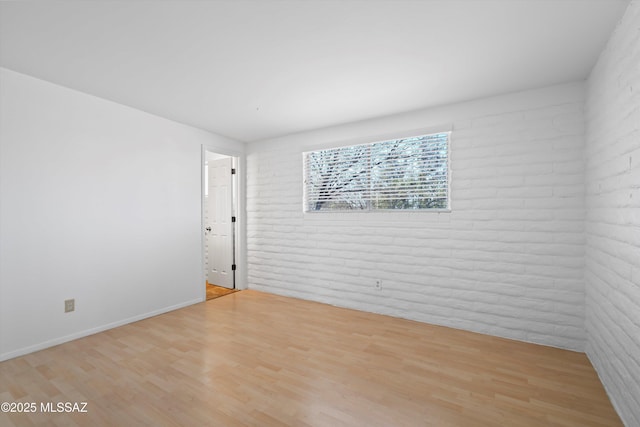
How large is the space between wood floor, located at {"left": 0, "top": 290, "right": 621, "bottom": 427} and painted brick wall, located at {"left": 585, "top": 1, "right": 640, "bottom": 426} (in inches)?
9.9

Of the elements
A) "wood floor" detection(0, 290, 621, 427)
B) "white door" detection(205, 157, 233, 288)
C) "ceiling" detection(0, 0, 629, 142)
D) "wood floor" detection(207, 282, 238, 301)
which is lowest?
"wood floor" detection(207, 282, 238, 301)

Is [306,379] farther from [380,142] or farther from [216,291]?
[216,291]

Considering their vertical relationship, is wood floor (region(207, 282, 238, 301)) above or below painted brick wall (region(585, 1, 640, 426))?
below

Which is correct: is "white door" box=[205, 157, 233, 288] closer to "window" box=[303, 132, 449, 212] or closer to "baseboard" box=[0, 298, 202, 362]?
"baseboard" box=[0, 298, 202, 362]

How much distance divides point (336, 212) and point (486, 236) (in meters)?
1.81

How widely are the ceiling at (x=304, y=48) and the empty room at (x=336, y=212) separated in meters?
0.02

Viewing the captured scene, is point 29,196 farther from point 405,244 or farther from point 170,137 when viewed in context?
point 405,244

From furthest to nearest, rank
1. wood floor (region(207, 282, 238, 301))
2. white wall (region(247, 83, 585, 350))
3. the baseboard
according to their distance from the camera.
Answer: wood floor (region(207, 282, 238, 301))
white wall (region(247, 83, 585, 350))
the baseboard

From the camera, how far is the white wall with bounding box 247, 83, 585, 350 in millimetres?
2693

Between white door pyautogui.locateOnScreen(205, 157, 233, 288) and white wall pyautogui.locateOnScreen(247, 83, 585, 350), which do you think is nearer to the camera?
white wall pyautogui.locateOnScreen(247, 83, 585, 350)

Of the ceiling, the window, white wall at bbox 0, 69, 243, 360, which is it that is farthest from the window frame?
white wall at bbox 0, 69, 243, 360

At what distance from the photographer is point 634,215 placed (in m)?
1.64

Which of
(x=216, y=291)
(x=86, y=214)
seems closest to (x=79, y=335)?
(x=86, y=214)

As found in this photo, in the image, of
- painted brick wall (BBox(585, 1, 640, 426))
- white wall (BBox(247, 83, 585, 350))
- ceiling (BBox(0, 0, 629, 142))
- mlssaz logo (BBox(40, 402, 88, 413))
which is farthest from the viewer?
white wall (BBox(247, 83, 585, 350))
